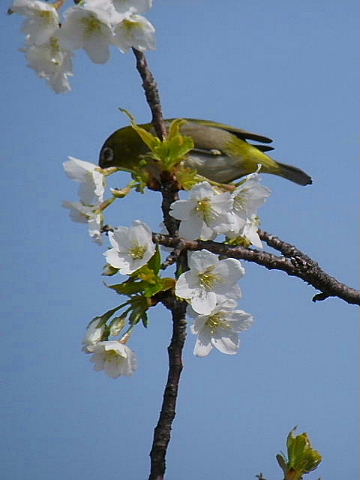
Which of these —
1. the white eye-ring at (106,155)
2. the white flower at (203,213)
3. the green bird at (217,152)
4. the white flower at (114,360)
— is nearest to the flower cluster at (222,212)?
the white flower at (203,213)

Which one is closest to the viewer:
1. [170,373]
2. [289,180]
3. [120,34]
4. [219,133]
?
[170,373]

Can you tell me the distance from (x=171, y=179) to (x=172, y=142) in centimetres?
9

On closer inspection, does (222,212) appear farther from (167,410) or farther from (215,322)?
(167,410)

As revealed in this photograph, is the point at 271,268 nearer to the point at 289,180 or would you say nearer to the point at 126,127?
the point at 289,180

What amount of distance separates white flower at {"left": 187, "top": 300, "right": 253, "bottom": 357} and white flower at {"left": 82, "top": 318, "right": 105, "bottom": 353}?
19cm

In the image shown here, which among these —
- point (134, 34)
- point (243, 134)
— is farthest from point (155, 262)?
point (243, 134)

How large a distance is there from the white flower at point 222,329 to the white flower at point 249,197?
0.22m

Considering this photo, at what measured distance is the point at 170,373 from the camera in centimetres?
123

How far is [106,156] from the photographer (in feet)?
10.7

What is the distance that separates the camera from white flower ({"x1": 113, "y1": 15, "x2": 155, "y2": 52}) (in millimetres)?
1311

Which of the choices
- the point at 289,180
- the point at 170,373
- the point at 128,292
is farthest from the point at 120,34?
the point at 289,180

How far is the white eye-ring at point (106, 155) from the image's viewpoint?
3.24 metres

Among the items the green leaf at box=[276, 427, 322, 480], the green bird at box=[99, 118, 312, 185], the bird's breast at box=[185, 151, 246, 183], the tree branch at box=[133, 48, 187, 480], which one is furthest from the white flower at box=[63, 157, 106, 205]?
the bird's breast at box=[185, 151, 246, 183]

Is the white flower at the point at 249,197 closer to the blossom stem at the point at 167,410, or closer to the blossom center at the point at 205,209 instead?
the blossom center at the point at 205,209
